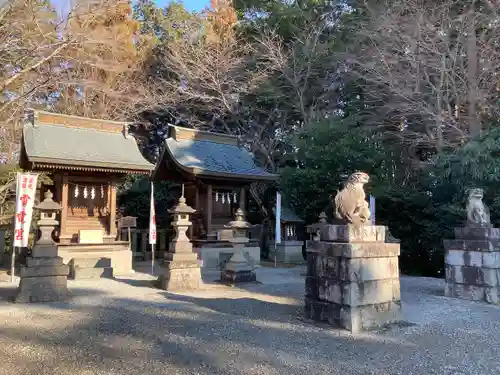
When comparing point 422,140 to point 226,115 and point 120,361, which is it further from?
point 120,361

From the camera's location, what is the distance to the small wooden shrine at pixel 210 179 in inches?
604

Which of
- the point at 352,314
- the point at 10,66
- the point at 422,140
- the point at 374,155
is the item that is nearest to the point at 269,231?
the point at 374,155

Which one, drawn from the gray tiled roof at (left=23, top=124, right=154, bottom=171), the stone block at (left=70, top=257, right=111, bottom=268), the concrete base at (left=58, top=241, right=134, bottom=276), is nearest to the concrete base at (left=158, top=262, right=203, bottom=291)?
the stone block at (left=70, top=257, right=111, bottom=268)

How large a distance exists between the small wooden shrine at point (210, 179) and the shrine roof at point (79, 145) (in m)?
1.91

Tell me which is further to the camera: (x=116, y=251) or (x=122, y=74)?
(x=122, y=74)

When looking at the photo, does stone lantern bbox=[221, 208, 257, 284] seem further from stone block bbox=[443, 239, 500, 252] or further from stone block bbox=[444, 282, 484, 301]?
stone block bbox=[443, 239, 500, 252]

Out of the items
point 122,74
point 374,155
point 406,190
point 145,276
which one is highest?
point 122,74

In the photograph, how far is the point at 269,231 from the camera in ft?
63.1

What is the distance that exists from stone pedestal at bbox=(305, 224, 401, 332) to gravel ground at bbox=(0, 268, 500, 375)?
0.96 feet

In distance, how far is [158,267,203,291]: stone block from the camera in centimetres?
958

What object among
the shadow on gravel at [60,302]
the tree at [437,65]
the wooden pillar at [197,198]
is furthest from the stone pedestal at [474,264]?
the wooden pillar at [197,198]

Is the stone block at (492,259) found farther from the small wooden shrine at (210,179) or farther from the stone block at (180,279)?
the small wooden shrine at (210,179)

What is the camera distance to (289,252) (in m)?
17.4

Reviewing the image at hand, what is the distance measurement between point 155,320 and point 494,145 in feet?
33.1
